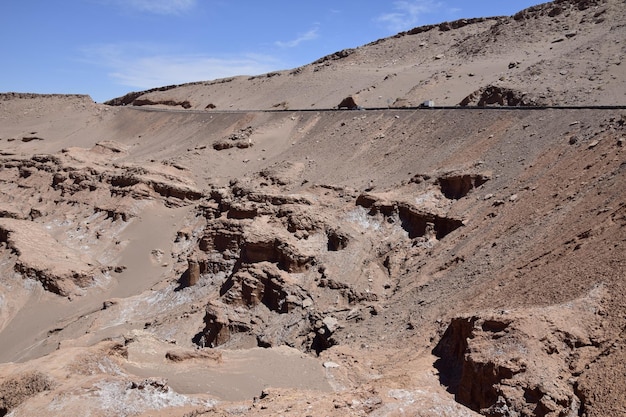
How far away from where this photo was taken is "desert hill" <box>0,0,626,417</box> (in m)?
7.16

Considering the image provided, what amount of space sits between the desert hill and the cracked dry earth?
51mm

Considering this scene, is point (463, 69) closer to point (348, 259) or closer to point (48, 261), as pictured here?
point (348, 259)

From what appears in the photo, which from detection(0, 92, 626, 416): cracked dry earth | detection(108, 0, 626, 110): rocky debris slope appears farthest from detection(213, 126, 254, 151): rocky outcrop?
detection(108, 0, 626, 110): rocky debris slope

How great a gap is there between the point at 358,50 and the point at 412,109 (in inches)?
1151

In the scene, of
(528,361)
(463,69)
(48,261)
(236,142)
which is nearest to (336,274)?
(528,361)

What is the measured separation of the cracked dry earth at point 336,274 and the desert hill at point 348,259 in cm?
5

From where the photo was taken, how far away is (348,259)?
48.4ft

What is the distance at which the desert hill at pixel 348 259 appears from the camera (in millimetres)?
7160

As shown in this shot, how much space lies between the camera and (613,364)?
6824mm

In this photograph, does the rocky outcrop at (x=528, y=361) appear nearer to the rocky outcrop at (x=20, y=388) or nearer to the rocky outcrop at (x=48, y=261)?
the rocky outcrop at (x=20, y=388)

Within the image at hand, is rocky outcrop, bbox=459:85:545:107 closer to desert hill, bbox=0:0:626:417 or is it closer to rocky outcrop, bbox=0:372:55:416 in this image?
desert hill, bbox=0:0:626:417

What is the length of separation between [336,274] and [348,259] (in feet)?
2.59

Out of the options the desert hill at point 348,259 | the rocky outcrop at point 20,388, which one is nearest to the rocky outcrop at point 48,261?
the desert hill at point 348,259

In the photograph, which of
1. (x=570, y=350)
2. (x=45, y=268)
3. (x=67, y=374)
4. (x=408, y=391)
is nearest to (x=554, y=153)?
(x=570, y=350)
